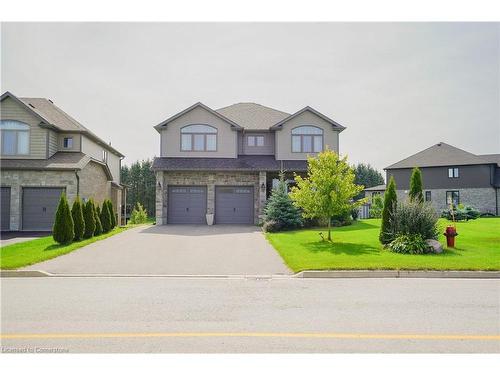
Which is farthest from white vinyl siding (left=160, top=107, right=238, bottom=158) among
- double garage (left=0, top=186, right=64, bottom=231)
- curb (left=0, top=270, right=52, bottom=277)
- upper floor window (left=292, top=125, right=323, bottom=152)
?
curb (left=0, top=270, right=52, bottom=277)

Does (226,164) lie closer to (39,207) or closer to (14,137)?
(39,207)

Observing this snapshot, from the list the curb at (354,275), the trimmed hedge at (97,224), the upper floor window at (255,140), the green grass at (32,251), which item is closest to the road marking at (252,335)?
the curb at (354,275)

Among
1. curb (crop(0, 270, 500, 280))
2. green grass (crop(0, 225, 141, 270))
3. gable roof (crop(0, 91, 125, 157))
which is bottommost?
curb (crop(0, 270, 500, 280))

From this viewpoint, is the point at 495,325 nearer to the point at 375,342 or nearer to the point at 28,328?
the point at 375,342

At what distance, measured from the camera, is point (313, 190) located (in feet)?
53.0

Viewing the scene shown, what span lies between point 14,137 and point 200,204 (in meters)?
12.8

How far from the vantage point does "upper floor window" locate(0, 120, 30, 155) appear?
22.8 metres

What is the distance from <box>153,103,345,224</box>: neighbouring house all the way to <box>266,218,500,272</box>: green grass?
820 centimetres

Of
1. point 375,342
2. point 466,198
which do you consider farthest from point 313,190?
point 466,198

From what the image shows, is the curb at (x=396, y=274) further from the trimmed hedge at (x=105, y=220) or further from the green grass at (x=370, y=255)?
the trimmed hedge at (x=105, y=220)

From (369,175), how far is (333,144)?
6269cm

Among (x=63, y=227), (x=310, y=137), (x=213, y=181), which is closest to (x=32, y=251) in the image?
(x=63, y=227)

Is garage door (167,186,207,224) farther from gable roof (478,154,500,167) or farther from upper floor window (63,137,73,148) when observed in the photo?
gable roof (478,154,500,167)

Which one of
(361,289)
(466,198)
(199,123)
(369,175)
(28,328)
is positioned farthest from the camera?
(369,175)
